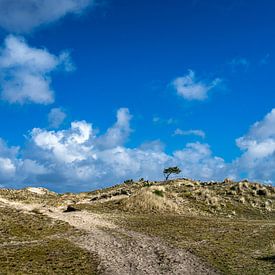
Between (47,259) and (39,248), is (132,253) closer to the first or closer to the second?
(47,259)

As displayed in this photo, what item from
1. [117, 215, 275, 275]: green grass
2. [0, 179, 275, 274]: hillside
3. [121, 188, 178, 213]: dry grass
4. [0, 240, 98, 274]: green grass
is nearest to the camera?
[0, 240, 98, 274]: green grass

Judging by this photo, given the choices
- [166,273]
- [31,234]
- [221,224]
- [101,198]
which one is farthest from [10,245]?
[101,198]

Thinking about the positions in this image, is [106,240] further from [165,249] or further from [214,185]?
[214,185]

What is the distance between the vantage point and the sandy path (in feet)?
112

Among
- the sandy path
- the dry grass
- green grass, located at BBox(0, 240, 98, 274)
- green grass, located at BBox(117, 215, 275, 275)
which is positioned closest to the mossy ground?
green grass, located at BBox(0, 240, 98, 274)

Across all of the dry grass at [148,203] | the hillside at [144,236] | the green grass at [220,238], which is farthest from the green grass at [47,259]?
the dry grass at [148,203]

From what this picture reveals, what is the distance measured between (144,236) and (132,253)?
7869mm

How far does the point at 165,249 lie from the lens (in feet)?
134

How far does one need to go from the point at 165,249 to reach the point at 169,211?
87.9 ft

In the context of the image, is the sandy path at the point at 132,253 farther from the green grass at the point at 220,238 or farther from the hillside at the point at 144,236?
the green grass at the point at 220,238

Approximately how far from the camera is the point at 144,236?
46.6 m

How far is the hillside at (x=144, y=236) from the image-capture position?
35266 mm

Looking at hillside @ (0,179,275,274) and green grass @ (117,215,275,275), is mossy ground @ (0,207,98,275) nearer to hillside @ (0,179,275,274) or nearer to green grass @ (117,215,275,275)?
hillside @ (0,179,275,274)

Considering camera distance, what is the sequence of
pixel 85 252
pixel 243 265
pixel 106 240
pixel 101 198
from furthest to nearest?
pixel 101 198
pixel 106 240
pixel 85 252
pixel 243 265
